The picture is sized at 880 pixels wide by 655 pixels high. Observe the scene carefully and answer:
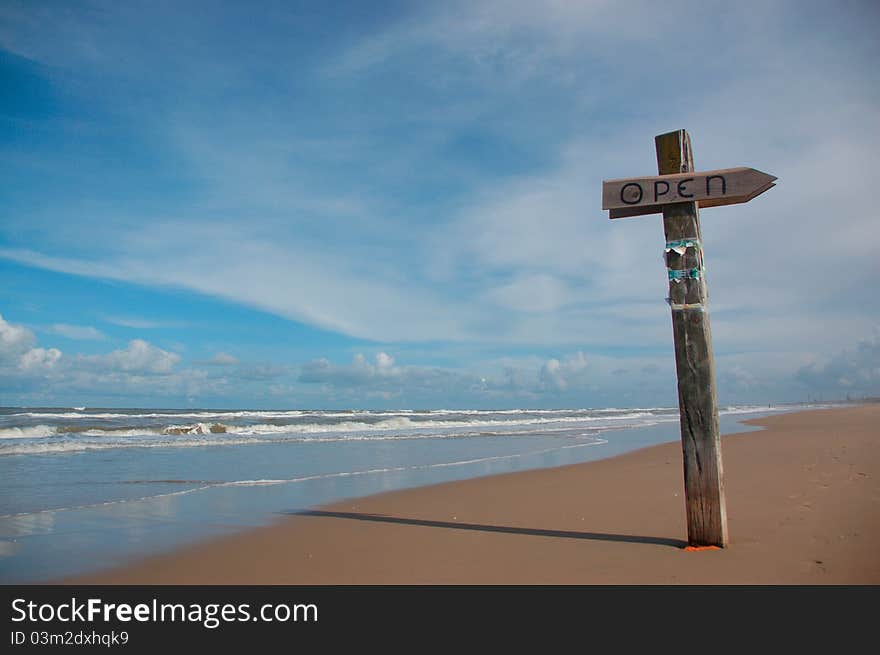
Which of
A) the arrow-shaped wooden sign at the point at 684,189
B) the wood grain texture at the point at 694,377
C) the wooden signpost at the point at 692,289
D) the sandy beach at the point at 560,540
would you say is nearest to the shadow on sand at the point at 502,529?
the sandy beach at the point at 560,540

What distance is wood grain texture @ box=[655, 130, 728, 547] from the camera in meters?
4.56

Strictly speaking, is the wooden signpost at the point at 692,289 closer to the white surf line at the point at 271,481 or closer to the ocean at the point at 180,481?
the ocean at the point at 180,481

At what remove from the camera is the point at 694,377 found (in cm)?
467

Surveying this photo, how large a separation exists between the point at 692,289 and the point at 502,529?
2982 millimetres

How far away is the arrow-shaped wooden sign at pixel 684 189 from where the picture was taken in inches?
182

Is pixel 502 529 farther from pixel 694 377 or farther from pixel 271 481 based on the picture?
pixel 271 481

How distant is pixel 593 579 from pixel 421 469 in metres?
8.08

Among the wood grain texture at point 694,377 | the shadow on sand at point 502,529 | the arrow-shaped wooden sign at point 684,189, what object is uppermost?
the arrow-shaped wooden sign at point 684,189

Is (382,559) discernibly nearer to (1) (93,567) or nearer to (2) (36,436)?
(1) (93,567)
